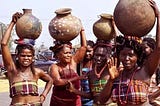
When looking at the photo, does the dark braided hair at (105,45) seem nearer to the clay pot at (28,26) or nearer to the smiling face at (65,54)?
the smiling face at (65,54)

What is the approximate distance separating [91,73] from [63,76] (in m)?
0.62

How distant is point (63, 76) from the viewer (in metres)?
6.05

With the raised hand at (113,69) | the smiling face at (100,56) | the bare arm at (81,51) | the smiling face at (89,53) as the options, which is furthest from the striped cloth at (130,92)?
the smiling face at (89,53)

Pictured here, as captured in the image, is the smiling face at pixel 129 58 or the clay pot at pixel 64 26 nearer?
the smiling face at pixel 129 58

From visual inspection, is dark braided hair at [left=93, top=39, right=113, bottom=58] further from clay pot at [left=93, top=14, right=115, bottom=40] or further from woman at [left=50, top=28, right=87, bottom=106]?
woman at [left=50, top=28, right=87, bottom=106]

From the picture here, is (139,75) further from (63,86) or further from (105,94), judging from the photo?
(63,86)

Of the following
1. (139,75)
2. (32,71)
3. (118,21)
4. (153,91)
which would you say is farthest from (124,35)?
(32,71)

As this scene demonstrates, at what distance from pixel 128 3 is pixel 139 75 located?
0.79 m

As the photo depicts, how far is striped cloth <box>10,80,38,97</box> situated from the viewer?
17.5 ft

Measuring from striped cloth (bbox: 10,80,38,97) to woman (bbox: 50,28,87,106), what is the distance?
1.91 feet

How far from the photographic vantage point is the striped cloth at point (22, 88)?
5.34m

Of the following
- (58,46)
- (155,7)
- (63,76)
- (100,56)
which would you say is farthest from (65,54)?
(155,7)

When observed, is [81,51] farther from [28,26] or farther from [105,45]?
[28,26]

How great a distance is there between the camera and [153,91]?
5438mm
